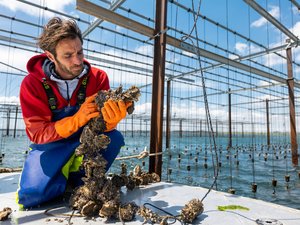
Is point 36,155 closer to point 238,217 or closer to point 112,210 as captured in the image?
point 112,210

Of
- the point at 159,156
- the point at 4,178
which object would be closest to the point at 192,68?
the point at 159,156

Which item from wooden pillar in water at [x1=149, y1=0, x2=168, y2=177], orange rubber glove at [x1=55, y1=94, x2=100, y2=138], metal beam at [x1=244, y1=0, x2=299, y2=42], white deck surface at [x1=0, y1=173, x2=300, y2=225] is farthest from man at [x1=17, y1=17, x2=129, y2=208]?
metal beam at [x1=244, y1=0, x2=299, y2=42]

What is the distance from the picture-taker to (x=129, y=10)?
4.96 metres

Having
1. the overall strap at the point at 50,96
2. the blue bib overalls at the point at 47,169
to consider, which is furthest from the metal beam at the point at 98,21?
the blue bib overalls at the point at 47,169

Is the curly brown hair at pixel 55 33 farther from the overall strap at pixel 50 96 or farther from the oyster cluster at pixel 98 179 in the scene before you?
the oyster cluster at pixel 98 179

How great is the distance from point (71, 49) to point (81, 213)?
2.89ft

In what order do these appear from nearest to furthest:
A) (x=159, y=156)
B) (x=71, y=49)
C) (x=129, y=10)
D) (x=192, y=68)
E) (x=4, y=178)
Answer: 1. (x=71, y=49)
2. (x=4, y=178)
3. (x=159, y=156)
4. (x=129, y=10)
5. (x=192, y=68)

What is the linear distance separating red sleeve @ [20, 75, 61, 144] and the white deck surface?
398 millimetres

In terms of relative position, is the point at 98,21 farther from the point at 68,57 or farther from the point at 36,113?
the point at 36,113

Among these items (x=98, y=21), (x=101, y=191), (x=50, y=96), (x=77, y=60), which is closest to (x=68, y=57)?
(x=77, y=60)

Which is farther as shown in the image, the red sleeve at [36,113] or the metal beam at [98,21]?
the metal beam at [98,21]

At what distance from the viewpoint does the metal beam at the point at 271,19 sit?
4.01 m

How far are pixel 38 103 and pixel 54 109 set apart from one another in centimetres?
9

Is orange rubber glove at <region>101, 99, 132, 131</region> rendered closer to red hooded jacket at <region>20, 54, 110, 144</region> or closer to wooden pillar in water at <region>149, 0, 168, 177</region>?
red hooded jacket at <region>20, 54, 110, 144</region>
